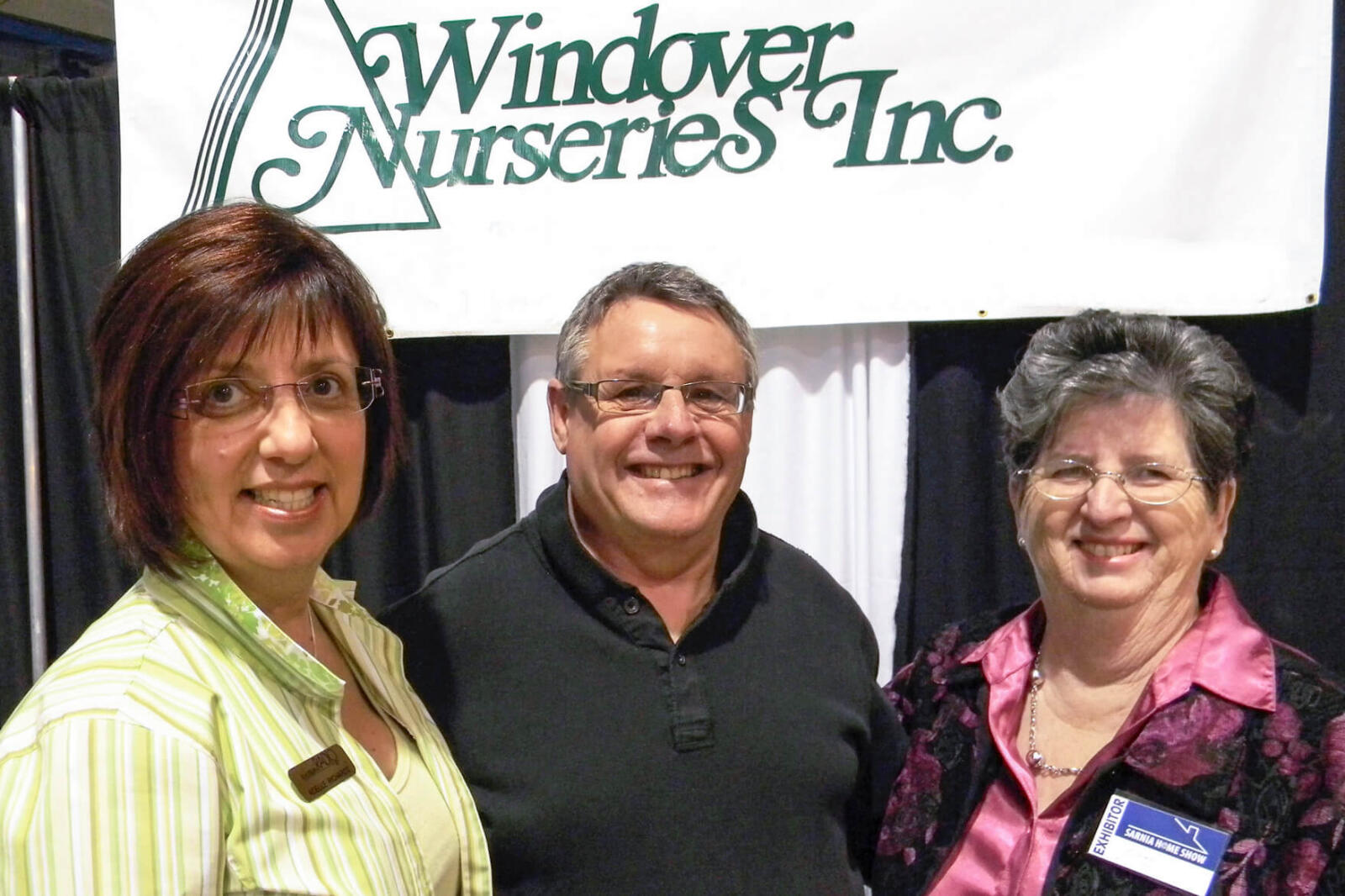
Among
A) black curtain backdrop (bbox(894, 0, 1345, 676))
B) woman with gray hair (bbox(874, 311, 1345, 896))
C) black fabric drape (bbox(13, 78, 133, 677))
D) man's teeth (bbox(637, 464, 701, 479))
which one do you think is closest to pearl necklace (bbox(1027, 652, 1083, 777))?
woman with gray hair (bbox(874, 311, 1345, 896))

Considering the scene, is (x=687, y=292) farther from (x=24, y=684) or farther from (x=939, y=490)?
(x=24, y=684)

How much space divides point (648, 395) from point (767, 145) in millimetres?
924

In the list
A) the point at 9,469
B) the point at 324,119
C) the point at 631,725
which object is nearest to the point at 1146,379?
the point at 631,725

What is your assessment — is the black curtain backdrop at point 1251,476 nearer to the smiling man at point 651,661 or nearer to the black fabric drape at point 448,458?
the smiling man at point 651,661

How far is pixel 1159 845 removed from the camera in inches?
51.7

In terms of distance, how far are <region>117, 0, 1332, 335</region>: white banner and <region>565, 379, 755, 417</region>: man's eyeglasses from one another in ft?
2.37

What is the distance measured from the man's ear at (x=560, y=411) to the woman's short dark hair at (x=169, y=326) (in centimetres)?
54

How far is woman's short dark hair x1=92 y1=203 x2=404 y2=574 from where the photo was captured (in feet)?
3.49

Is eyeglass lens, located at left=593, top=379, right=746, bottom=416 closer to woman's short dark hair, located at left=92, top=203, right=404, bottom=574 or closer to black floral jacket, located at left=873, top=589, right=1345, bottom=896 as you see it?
woman's short dark hair, located at left=92, top=203, right=404, bottom=574

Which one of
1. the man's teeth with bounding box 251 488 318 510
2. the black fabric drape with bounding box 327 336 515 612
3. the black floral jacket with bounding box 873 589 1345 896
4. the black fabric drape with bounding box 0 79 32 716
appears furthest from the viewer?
the black fabric drape with bounding box 0 79 32 716

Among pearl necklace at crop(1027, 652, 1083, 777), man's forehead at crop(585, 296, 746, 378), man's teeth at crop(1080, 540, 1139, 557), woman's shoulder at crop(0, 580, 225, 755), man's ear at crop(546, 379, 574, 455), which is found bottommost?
pearl necklace at crop(1027, 652, 1083, 777)

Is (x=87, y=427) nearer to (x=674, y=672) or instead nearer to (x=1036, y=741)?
(x=674, y=672)

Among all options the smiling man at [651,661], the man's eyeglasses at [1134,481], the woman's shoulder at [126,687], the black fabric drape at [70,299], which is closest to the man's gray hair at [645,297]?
the smiling man at [651,661]

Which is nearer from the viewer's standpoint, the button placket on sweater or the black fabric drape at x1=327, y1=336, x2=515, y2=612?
the button placket on sweater
